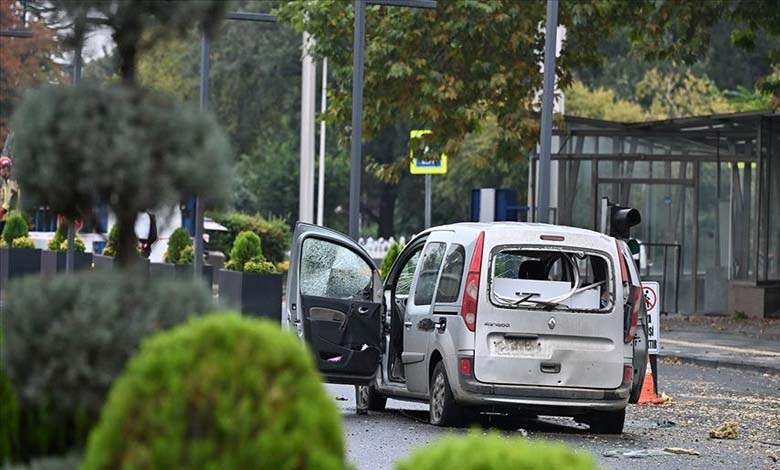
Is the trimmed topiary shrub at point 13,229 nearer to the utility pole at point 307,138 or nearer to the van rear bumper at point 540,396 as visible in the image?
the utility pole at point 307,138

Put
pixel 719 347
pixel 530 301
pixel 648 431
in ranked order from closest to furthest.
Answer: pixel 530 301, pixel 648 431, pixel 719 347

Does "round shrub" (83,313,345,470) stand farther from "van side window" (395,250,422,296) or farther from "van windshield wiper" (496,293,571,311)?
"van side window" (395,250,422,296)

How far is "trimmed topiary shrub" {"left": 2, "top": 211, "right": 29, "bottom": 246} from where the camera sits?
35875 mm

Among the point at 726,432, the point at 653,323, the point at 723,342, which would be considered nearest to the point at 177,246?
the point at 723,342

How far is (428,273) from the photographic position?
15617mm

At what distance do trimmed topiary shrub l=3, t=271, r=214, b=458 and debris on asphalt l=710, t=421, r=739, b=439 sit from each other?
1014cm

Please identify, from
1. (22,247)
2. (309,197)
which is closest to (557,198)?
(22,247)

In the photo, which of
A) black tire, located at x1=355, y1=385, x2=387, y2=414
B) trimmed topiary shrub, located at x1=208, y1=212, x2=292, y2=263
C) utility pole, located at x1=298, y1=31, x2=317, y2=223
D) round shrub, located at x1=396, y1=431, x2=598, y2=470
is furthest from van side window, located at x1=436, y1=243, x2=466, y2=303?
trimmed topiary shrub, located at x1=208, y1=212, x2=292, y2=263

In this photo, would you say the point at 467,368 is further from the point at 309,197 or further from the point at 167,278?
the point at 309,197

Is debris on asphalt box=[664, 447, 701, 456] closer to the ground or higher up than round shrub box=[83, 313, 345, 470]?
closer to the ground

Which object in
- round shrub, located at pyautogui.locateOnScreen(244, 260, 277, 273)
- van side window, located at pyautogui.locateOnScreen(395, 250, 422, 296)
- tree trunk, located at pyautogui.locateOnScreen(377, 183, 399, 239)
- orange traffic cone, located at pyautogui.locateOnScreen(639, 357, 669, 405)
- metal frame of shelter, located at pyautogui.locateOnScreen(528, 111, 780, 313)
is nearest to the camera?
van side window, located at pyautogui.locateOnScreen(395, 250, 422, 296)

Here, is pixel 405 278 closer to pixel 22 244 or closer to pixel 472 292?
pixel 472 292

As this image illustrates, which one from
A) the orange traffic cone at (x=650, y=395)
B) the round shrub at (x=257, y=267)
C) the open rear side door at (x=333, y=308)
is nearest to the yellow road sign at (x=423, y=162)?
the round shrub at (x=257, y=267)

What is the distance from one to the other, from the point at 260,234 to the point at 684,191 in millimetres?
19805
